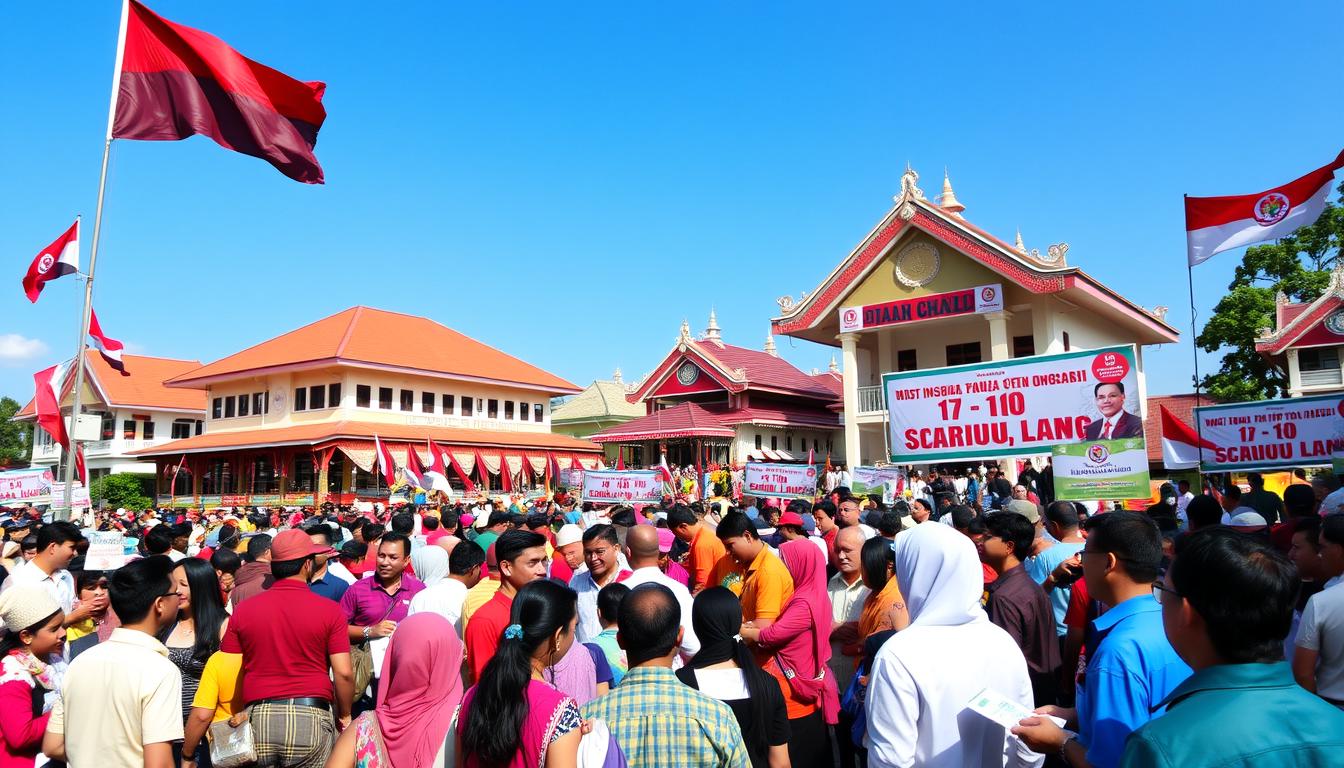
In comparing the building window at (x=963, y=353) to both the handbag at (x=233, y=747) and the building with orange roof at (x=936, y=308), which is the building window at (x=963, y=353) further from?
the handbag at (x=233, y=747)

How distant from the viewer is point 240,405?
37.9 metres

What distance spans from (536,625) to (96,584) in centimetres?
380

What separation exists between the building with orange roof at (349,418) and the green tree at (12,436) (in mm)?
28138

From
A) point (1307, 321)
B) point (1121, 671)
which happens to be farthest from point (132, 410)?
point (1307, 321)

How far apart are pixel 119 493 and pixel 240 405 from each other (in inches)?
317

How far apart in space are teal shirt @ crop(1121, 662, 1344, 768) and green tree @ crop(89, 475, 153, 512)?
147 feet

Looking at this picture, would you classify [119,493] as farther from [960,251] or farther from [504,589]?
[504,589]

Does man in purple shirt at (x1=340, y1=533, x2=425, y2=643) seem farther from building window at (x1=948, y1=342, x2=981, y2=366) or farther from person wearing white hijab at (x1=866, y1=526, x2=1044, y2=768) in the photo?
building window at (x1=948, y1=342, x2=981, y2=366)

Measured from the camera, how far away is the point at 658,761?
273 centimetres

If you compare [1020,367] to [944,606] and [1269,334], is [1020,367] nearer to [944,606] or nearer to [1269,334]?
[944,606]

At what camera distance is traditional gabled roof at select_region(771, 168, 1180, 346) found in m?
24.2

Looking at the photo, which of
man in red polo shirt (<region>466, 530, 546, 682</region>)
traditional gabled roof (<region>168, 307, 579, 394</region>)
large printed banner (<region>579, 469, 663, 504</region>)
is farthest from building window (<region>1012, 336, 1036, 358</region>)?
man in red polo shirt (<region>466, 530, 546, 682</region>)


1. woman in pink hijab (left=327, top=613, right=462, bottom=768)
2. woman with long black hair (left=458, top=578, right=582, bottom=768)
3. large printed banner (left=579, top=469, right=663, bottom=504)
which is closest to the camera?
woman with long black hair (left=458, top=578, right=582, bottom=768)

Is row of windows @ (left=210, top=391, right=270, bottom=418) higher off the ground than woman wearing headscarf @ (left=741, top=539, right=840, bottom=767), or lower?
higher
